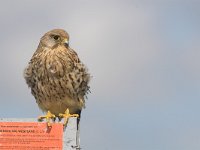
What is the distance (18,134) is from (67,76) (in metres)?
1.26

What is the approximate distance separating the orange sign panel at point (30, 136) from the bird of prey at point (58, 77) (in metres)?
0.75

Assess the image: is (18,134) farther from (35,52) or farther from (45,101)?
(35,52)

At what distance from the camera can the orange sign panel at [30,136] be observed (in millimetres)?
4988

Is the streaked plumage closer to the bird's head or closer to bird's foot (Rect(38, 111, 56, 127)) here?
the bird's head

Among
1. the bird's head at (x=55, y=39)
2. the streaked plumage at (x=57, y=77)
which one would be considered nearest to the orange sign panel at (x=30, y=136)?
the streaked plumage at (x=57, y=77)

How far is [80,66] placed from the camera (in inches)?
244

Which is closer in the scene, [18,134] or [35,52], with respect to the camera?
[18,134]

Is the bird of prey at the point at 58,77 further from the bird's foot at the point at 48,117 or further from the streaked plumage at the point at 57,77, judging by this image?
the bird's foot at the point at 48,117

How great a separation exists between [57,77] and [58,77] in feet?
0.04

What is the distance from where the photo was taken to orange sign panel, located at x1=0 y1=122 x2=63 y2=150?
4.99m

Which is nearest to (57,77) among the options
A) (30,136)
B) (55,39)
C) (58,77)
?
(58,77)

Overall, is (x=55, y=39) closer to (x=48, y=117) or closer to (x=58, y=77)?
(x=58, y=77)

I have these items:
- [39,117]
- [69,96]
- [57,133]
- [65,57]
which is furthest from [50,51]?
[57,133]

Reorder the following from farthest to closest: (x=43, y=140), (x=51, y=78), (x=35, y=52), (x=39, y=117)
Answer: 1. (x=35, y=52)
2. (x=51, y=78)
3. (x=39, y=117)
4. (x=43, y=140)
